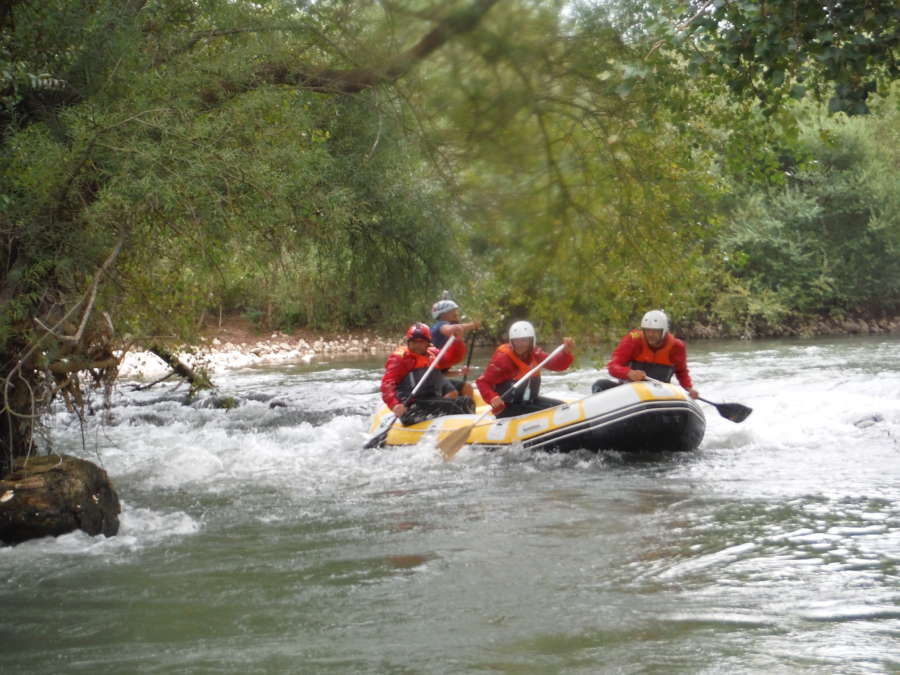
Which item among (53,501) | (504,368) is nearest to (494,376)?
(504,368)

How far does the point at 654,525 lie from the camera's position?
680 centimetres

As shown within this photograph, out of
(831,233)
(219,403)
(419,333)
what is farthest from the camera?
(831,233)

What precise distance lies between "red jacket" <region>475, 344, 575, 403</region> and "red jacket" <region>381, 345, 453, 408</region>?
0.54 m

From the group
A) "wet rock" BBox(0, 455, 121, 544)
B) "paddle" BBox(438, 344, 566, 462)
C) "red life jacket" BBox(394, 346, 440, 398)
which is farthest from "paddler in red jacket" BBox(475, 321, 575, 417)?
"wet rock" BBox(0, 455, 121, 544)

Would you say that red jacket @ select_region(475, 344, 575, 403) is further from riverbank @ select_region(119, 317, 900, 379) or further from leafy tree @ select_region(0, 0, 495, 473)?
riverbank @ select_region(119, 317, 900, 379)

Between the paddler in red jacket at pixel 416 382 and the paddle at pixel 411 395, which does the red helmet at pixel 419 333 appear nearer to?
the paddler in red jacket at pixel 416 382

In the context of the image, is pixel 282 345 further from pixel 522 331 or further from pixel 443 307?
pixel 522 331

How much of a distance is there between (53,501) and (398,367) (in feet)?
14.4

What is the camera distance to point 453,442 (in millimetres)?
9883

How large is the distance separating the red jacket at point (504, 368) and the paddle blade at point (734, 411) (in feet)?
4.77

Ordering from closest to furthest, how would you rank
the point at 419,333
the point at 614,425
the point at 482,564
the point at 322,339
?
the point at 482,564
the point at 614,425
the point at 419,333
the point at 322,339

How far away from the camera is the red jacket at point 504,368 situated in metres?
10.1

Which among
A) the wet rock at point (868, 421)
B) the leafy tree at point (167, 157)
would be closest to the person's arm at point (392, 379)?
the leafy tree at point (167, 157)

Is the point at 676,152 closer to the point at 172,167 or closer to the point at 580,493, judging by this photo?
the point at 580,493
